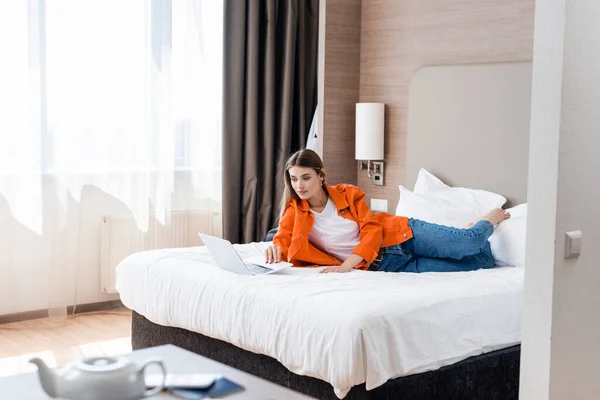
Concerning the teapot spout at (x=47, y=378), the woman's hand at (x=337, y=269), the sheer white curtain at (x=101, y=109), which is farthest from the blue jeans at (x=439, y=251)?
the teapot spout at (x=47, y=378)

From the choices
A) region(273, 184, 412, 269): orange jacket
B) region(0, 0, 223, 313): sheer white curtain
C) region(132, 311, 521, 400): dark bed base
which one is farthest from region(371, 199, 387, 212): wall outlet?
region(132, 311, 521, 400): dark bed base

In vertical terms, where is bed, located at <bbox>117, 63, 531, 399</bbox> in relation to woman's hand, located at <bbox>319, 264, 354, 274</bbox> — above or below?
below

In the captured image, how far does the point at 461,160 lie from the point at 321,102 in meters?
1.11

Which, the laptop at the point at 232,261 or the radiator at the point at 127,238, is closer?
the laptop at the point at 232,261

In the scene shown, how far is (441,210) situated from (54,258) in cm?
242

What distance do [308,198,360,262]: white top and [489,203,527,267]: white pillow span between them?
69 cm

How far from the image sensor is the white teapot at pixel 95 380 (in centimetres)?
177

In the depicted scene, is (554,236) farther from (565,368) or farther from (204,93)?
(204,93)

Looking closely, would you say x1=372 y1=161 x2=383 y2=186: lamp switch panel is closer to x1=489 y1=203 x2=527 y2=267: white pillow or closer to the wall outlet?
the wall outlet

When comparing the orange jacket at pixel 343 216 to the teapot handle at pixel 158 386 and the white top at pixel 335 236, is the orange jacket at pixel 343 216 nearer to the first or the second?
the white top at pixel 335 236

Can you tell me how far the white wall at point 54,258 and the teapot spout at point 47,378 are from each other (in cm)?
329

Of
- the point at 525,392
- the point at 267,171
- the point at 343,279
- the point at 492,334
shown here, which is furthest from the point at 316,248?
the point at 267,171

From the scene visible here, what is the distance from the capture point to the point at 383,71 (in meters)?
5.35

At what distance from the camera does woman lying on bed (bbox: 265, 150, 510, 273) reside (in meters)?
3.87
